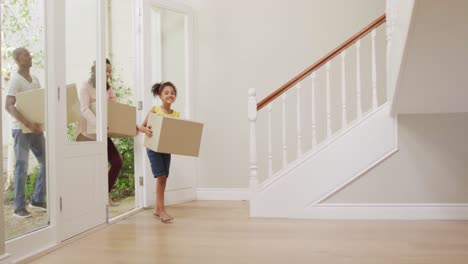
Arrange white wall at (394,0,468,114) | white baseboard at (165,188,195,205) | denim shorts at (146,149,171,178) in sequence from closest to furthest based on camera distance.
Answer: white wall at (394,0,468,114)
denim shorts at (146,149,171,178)
white baseboard at (165,188,195,205)

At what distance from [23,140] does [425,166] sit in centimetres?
304

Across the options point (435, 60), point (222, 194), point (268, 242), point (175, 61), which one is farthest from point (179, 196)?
point (435, 60)

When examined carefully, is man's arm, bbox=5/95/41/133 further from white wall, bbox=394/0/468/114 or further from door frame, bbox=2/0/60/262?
white wall, bbox=394/0/468/114

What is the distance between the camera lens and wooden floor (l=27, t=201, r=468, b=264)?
8.92 ft

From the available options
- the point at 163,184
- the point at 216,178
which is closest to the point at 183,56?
the point at 216,178

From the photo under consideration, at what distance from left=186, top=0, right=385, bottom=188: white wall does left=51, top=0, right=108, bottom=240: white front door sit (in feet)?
6.04

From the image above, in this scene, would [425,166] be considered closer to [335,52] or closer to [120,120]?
[335,52]

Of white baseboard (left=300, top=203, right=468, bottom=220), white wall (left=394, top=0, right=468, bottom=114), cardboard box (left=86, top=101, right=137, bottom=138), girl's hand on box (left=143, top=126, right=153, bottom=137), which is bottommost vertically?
white baseboard (left=300, top=203, right=468, bottom=220)

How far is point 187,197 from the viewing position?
5.29 meters

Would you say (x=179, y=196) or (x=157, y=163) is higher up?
(x=157, y=163)

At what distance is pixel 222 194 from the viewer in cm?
540

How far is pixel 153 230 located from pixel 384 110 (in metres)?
2.13

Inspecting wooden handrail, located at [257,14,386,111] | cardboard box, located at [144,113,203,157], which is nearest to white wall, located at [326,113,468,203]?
wooden handrail, located at [257,14,386,111]

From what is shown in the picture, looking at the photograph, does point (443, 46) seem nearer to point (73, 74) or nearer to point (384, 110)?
point (384, 110)
